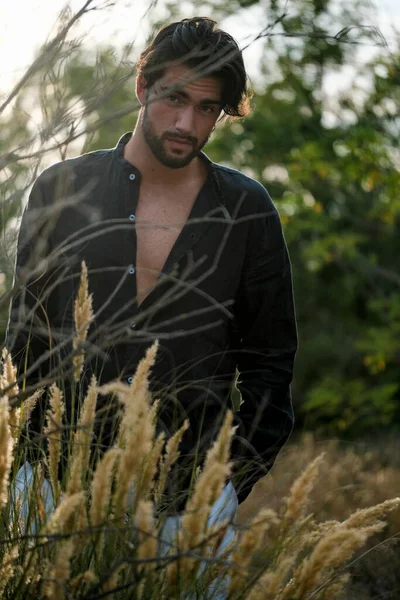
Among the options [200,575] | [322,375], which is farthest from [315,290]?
[200,575]

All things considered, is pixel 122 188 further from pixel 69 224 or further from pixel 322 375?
pixel 322 375

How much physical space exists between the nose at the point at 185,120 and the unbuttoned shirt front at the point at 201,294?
0.98ft

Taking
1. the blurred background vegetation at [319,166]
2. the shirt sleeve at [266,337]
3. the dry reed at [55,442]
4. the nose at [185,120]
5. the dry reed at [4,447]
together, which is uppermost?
the dry reed at [4,447]

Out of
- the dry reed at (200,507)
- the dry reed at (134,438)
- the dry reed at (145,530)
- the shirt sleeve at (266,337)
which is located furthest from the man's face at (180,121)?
the dry reed at (145,530)

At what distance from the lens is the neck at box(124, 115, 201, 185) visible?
12.2 feet

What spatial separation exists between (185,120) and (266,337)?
0.83 m

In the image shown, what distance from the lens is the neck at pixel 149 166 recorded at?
3.72m

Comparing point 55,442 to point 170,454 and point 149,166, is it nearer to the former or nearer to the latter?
point 170,454

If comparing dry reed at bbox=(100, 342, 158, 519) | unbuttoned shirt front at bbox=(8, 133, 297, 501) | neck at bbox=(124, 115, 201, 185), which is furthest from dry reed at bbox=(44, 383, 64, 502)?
neck at bbox=(124, 115, 201, 185)

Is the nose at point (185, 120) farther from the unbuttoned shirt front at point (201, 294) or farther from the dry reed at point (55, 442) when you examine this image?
the dry reed at point (55, 442)

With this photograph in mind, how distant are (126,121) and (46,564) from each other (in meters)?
14.8

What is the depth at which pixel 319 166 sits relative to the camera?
10.0 meters

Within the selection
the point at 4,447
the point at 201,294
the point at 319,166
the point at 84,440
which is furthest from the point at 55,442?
the point at 319,166

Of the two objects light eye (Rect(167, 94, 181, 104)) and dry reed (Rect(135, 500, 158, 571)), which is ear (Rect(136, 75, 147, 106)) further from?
dry reed (Rect(135, 500, 158, 571))
